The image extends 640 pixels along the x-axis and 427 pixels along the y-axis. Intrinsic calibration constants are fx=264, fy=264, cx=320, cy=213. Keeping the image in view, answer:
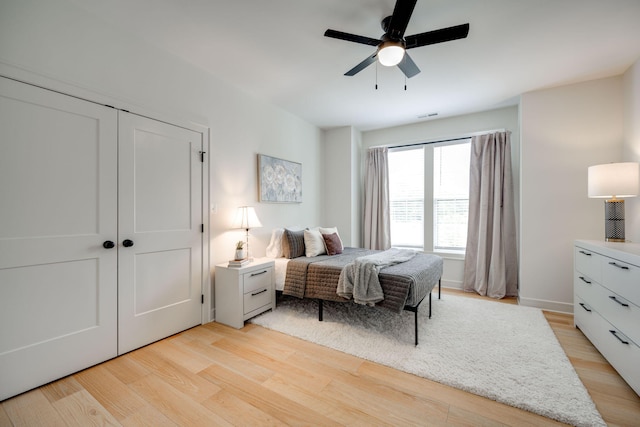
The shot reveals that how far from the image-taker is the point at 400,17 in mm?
1747

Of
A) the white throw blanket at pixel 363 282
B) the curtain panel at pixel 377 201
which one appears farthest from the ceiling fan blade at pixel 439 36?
the curtain panel at pixel 377 201

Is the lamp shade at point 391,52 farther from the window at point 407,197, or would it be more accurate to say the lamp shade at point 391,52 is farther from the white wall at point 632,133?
the window at point 407,197

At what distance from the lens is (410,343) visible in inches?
96.0

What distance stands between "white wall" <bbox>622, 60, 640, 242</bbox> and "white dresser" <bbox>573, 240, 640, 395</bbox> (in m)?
0.62

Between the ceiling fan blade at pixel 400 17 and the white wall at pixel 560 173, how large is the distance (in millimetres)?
2614

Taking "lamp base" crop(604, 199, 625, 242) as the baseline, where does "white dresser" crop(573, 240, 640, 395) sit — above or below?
below

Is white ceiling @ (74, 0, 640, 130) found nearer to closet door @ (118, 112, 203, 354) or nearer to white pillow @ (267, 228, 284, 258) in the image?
closet door @ (118, 112, 203, 354)

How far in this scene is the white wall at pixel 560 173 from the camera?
310cm

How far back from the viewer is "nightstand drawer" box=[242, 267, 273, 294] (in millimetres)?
2869

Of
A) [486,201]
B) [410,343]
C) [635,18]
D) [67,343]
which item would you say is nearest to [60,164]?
[67,343]

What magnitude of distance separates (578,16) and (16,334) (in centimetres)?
472

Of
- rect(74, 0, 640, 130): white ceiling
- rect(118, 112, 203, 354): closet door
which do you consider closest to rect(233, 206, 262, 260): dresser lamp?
rect(118, 112, 203, 354): closet door

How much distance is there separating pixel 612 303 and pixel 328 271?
2343 mm

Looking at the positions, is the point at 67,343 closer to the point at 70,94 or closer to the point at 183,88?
the point at 70,94
